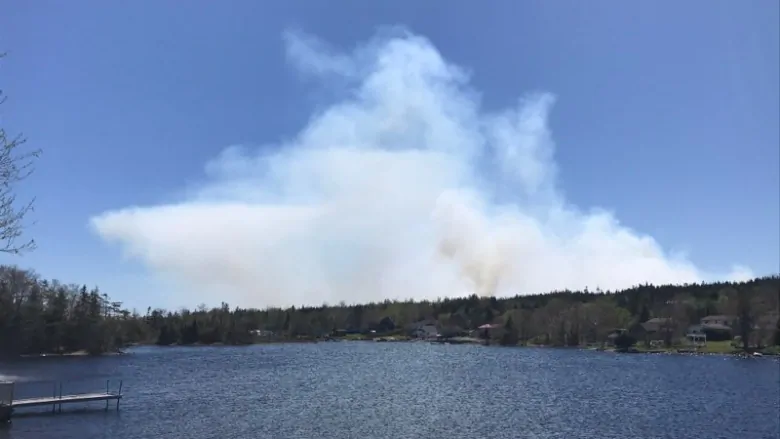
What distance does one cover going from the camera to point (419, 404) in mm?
48438

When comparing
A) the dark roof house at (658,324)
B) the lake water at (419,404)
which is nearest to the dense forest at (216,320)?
the dark roof house at (658,324)

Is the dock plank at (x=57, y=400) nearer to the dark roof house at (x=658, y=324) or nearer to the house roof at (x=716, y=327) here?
the dark roof house at (x=658, y=324)

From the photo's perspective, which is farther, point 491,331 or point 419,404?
point 491,331

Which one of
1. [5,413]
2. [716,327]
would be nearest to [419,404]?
[5,413]

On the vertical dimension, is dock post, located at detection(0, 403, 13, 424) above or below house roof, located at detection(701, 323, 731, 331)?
below

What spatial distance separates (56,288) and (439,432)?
4370 inches

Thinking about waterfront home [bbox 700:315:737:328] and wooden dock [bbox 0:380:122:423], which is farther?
waterfront home [bbox 700:315:737:328]

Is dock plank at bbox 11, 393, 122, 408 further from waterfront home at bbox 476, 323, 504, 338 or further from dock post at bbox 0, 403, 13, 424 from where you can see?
waterfront home at bbox 476, 323, 504, 338

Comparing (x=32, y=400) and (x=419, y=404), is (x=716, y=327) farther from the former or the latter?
(x=32, y=400)

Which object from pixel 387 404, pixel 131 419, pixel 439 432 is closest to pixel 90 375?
pixel 131 419

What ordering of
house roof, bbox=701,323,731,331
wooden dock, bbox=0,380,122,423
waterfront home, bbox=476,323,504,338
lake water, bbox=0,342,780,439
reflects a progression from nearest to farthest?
lake water, bbox=0,342,780,439 < wooden dock, bbox=0,380,122,423 < house roof, bbox=701,323,731,331 < waterfront home, bbox=476,323,504,338

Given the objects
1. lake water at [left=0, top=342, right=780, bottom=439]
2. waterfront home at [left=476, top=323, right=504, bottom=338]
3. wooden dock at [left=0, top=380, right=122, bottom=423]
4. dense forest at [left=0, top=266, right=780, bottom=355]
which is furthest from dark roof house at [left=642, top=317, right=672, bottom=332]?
wooden dock at [left=0, top=380, right=122, bottom=423]

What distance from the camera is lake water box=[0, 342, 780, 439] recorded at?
3725 centimetres

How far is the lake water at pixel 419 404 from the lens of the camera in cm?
3725
